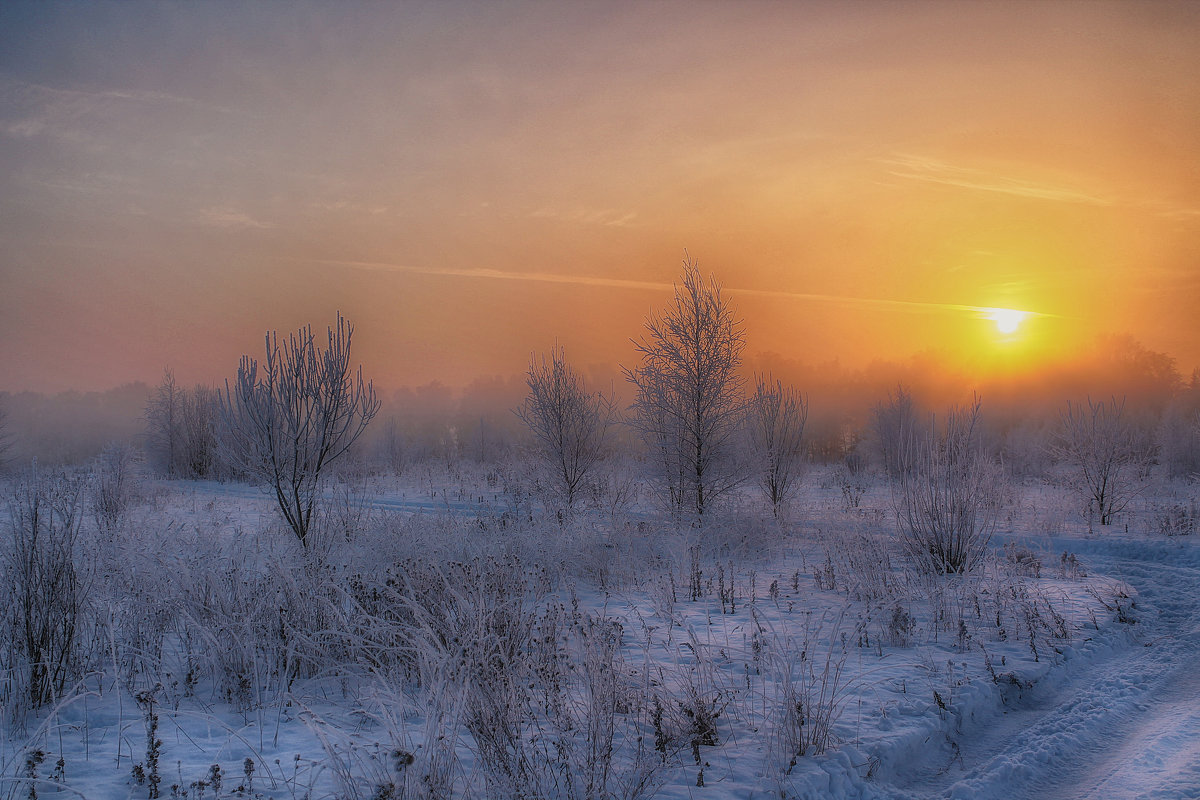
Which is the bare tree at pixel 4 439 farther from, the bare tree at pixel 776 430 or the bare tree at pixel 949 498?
the bare tree at pixel 949 498

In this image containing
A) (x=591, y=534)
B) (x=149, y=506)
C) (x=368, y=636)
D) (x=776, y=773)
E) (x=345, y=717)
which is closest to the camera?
(x=776, y=773)

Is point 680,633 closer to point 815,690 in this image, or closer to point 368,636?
point 815,690

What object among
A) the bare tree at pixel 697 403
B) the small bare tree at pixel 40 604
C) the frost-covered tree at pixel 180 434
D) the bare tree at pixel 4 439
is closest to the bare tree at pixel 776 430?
the bare tree at pixel 697 403

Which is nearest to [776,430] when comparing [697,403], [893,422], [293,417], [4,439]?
[697,403]

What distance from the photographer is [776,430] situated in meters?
15.9

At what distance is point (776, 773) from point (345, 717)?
2949mm

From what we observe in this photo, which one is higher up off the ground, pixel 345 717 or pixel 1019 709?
pixel 345 717

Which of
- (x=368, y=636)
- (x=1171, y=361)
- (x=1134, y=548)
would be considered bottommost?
(x=1134, y=548)

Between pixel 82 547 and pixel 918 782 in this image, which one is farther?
pixel 82 547

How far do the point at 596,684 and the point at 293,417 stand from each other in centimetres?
613

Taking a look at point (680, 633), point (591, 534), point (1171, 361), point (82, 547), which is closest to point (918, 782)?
point (680, 633)

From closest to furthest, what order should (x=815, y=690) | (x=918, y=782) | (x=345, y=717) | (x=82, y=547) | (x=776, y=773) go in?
(x=776, y=773) → (x=918, y=782) → (x=345, y=717) → (x=815, y=690) → (x=82, y=547)

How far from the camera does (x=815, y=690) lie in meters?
4.94

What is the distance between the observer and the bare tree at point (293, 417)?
26.5 feet
